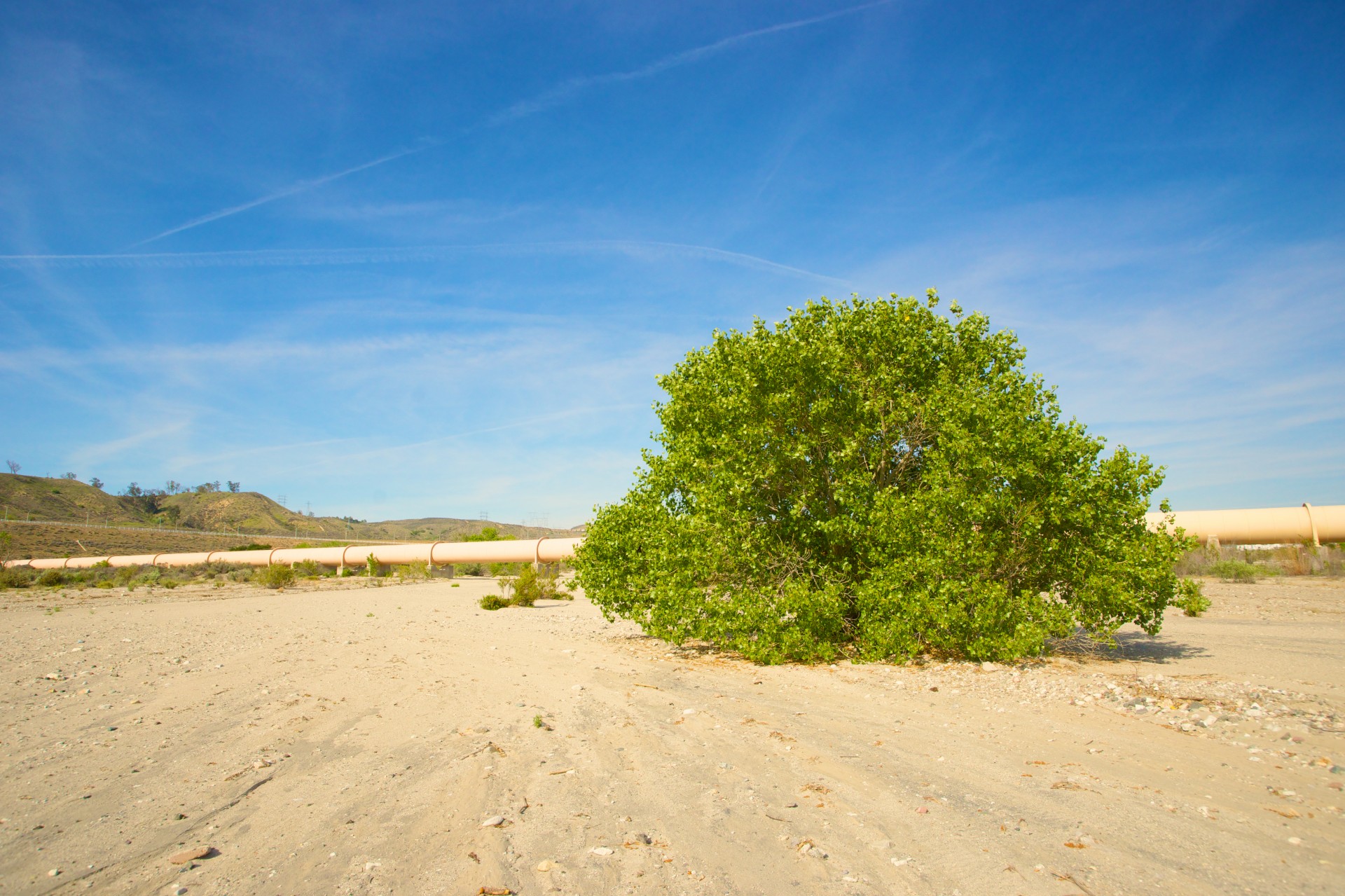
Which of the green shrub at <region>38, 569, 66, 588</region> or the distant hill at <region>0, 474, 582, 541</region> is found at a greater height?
the distant hill at <region>0, 474, 582, 541</region>

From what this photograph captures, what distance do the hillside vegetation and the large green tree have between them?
261ft

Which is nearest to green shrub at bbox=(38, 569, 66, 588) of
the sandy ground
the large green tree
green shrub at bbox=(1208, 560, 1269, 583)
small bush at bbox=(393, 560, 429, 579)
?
small bush at bbox=(393, 560, 429, 579)

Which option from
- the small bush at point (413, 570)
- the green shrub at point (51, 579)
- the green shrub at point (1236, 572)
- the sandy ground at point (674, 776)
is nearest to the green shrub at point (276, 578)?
the green shrub at point (51, 579)

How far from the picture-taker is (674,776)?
5.65 meters

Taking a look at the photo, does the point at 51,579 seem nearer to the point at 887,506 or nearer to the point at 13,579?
the point at 13,579

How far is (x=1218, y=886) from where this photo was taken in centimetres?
377

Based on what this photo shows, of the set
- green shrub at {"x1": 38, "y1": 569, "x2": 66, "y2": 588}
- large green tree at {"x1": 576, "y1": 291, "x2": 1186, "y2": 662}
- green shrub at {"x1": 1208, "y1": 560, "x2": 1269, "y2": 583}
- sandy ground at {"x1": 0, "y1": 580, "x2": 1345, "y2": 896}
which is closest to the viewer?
sandy ground at {"x1": 0, "y1": 580, "x2": 1345, "y2": 896}

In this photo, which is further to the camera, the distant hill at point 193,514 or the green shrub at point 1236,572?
the distant hill at point 193,514

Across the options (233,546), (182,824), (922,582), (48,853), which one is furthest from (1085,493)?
(233,546)

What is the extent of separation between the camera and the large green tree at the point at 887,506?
9.70 m

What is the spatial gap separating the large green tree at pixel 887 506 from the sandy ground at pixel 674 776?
0.80m

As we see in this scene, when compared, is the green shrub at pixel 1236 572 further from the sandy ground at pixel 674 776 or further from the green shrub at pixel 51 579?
the green shrub at pixel 51 579

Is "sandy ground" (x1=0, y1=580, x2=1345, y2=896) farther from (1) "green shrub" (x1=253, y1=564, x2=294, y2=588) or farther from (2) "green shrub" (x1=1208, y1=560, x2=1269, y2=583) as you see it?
(1) "green shrub" (x1=253, y1=564, x2=294, y2=588)

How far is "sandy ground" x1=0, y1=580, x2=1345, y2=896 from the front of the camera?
158 inches
